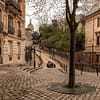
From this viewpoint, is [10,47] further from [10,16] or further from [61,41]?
[61,41]

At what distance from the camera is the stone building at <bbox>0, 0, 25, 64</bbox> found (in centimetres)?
2252

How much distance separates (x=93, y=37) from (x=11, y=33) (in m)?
18.0

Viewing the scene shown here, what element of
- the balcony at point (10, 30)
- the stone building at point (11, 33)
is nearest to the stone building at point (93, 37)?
the stone building at point (11, 33)

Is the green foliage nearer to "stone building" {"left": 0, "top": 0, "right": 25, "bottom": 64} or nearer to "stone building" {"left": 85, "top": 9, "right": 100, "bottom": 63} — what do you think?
"stone building" {"left": 85, "top": 9, "right": 100, "bottom": 63}

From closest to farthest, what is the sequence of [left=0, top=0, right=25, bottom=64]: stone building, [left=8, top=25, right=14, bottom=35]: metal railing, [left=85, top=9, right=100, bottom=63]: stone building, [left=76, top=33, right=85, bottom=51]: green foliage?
1. [left=0, top=0, right=25, bottom=64]: stone building
2. [left=8, top=25, right=14, bottom=35]: metal railing
3. [left=85, top=9, right=100, bottom=63]: stone building
4. [left=76, top=33, right=85, bottom=51]: green foliage

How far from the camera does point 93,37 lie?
39562mm

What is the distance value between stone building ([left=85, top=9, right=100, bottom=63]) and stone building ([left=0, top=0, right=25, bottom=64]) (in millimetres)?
12595

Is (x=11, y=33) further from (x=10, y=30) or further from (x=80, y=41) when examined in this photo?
(x=80, y=41)

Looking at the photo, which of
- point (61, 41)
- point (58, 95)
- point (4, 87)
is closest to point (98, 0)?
point (58, 95)

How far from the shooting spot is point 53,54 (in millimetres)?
54906

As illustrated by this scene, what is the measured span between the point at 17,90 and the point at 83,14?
16.7 ft

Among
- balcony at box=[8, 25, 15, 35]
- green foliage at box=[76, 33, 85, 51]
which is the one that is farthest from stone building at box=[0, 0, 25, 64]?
green foliage at box=[76, 33, 85, 51]

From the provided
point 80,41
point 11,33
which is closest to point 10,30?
point 11,33

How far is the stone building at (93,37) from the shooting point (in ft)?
123
